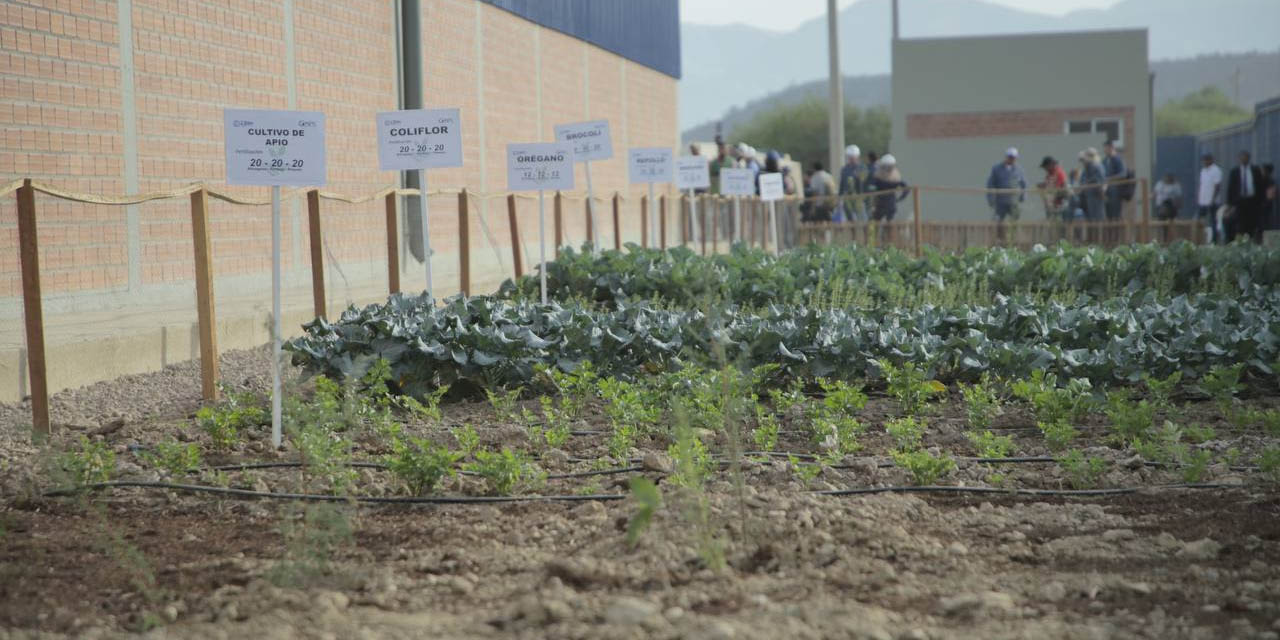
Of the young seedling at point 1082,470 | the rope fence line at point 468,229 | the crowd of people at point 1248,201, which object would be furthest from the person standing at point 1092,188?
the young seedling at point 1082,470

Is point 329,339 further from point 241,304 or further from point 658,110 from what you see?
point 658,110

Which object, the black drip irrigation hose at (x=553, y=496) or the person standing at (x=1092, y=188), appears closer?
the black drip irrigation hose at (x=553, y=496)

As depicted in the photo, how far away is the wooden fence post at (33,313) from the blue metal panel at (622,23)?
13271mm

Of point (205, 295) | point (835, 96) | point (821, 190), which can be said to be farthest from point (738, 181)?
point (205, 295)

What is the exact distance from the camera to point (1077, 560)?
4703 millimetres

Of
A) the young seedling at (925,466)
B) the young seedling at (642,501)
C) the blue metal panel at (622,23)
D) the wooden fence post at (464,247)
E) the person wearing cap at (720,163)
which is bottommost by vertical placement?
the young seedling at (925,466)

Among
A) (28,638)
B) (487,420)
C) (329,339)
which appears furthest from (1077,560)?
(329,339)

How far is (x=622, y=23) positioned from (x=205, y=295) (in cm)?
2001

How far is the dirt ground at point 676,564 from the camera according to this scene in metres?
3.90

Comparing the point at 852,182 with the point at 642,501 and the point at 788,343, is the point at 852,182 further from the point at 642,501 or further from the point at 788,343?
the point at 642,501

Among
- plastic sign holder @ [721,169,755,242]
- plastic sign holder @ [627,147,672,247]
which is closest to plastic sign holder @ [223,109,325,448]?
plastic sign holder @ [627,147,672,247]

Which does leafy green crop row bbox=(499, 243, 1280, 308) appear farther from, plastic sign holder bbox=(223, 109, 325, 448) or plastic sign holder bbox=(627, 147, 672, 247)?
plastic sign holder bbox=(223, 109, 325, 448)

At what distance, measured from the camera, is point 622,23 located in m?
27.4

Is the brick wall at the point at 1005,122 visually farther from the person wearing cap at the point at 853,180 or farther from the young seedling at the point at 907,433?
the young seedling at the point at 907,433
